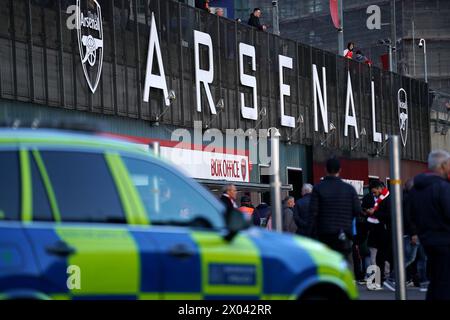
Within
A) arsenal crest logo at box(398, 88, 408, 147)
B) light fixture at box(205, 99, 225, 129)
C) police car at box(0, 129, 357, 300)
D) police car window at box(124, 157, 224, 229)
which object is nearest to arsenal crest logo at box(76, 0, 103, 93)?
light fixture at box(205, 99, 225, 129)

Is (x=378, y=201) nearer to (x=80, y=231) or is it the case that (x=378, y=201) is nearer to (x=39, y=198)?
(x=80, y=231)

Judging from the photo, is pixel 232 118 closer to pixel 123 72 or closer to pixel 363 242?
pixel 123 72

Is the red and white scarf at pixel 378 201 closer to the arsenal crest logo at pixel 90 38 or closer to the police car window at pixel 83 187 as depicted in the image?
the police car window at pixel 83 187

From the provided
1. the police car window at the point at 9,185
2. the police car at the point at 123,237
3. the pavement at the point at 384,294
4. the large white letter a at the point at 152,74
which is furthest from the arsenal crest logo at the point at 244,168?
the police car window at the point at 9,185

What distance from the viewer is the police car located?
6887mm

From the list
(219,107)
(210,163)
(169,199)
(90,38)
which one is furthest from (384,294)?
(219,107)

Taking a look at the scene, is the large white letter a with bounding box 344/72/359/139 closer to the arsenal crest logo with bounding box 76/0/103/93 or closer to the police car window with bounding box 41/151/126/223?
the arsenal crest logo with bounding box 76/0/103/93

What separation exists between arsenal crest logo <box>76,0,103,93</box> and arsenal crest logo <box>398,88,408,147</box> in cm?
2528

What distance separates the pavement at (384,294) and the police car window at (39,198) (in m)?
10.4

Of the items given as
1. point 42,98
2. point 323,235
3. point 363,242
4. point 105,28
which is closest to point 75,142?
point 323,235

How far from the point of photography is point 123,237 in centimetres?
722
